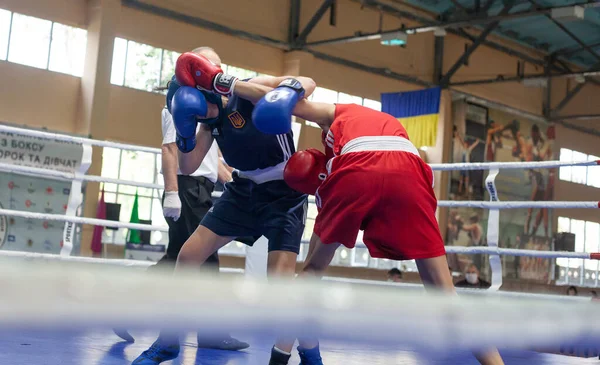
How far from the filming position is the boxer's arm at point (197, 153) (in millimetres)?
2439

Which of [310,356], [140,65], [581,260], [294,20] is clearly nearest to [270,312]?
[310,356]

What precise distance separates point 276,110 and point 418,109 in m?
12.2

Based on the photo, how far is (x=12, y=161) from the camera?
9.62 meters

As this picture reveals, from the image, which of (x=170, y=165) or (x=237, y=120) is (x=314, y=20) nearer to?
(x=170, y=165)

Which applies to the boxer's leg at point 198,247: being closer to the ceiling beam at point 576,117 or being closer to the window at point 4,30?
the window at point 4,30

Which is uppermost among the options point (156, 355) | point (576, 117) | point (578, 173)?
point (576, 117)

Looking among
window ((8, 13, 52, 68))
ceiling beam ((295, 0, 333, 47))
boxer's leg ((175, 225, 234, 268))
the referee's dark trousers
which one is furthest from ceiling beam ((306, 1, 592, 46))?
boxer's leg ((175, 225, 234, 268))

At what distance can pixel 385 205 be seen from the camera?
1992 mm

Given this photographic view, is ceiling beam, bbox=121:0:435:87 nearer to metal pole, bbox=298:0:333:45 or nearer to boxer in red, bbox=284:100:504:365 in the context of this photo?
metal pole, bbox=298:0:333:45

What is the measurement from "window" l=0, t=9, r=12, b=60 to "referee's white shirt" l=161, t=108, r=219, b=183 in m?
8.02

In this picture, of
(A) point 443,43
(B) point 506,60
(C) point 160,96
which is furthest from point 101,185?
(B) point 506,60

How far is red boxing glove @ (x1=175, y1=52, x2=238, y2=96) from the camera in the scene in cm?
215

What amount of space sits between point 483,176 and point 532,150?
1773mm

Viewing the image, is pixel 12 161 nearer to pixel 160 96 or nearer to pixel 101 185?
pixel 101 185
